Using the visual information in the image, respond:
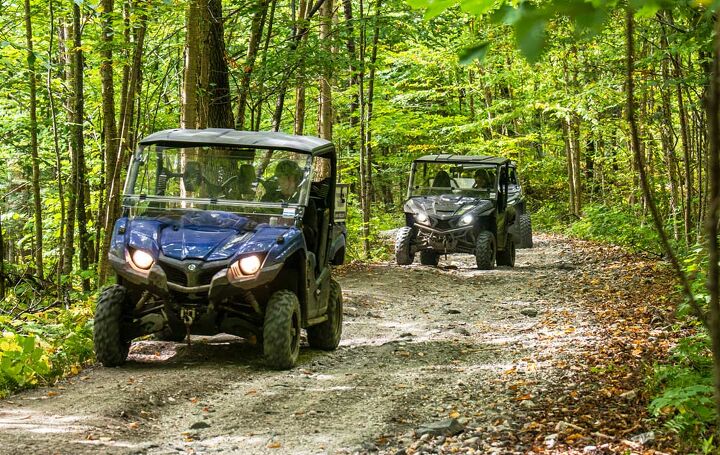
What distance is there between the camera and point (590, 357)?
21.8ft

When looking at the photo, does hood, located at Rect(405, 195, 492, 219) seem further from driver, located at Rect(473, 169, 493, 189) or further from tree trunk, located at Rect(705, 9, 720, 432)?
tree trunk, located at Rect(705, 9, 720, 432)

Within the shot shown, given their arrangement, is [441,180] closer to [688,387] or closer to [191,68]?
[191,68]

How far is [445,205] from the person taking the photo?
48.6ft

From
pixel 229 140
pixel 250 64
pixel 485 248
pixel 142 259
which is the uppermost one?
pixel 250 64

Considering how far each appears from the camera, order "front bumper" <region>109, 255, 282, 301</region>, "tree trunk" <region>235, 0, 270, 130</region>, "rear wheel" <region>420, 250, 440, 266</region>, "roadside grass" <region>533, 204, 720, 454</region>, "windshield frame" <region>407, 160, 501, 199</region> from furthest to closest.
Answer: "rear wheel" <region>420, 250, 440, 266</region>, "windshield frame" <region>407, 160, 501, 199</region>, "tree trunk" <region>235, 0, 270, 130</region>, "front bumper" <region>109, 255, 282, 301</region>, "roadside grass" <region>533, 204, 720, 454</region>

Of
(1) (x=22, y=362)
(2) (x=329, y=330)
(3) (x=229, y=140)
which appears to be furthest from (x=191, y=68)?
(1) (x=22, y=362)

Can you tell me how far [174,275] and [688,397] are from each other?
4.02 metres

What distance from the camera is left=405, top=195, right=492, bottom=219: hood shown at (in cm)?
1462

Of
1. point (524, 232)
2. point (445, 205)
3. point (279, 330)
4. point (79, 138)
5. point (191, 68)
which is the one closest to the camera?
point (279, 330)

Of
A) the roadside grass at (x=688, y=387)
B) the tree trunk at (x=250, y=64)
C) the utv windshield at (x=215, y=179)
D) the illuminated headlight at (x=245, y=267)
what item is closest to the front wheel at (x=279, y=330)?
the illuminated headlight at (x=245, y=267)

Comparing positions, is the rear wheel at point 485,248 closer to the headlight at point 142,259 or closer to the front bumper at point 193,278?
the front bumper at point 193,278

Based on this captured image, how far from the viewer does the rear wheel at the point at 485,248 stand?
47.8ft

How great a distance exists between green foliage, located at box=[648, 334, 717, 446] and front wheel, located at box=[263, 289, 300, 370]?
2.89m

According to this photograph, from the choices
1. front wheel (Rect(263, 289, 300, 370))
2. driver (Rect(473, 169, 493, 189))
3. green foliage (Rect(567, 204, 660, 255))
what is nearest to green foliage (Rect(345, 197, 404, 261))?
driver (Rect(473, 169, 493, 189))
